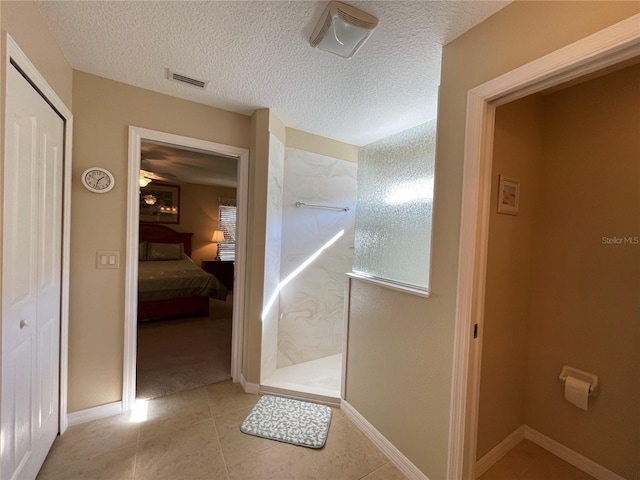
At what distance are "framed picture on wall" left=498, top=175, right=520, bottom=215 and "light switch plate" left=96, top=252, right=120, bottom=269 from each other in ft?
8.27

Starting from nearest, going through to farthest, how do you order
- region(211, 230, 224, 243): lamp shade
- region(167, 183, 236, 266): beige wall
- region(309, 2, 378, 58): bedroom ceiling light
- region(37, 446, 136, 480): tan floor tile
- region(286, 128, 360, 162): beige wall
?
region(309, 2, 378, 58): bedroom ceiling light, region(37, 446, 136, 480): tan floor tile, region(286, 128, 360, 162): beige wall, region(167, 183, 236, 266): beige wall, region(211, 230, 224, 243): lamp shade

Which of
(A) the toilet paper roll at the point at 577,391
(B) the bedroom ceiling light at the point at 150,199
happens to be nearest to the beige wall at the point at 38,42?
(A) the toilet paper roll at the point at 577,391

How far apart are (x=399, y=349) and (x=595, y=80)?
6.63 feet

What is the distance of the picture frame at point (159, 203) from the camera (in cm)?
525

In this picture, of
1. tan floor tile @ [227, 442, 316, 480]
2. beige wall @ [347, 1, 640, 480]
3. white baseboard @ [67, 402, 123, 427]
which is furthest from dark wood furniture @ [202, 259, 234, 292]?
beige wall @ [347, 1, 640, 480]

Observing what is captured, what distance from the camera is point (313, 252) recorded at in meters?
2.80

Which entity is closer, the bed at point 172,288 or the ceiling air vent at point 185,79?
the ceiling air vent at point 185,79

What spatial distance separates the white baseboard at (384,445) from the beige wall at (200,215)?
477 cm

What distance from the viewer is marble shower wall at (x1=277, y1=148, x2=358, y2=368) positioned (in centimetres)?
264

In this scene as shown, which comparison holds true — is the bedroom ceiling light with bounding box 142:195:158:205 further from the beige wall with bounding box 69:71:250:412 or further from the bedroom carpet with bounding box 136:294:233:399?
the beige wall with bounding box 69:71:250:412

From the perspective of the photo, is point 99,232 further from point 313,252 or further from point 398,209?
point 398,209

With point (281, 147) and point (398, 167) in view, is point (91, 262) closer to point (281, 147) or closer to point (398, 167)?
point (281, 147)

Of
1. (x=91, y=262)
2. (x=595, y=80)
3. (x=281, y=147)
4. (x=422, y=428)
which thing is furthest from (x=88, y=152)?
(x=595, y=80)

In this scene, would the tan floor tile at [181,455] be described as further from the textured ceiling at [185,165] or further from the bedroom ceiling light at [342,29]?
the textured ceiling at [185,165]
